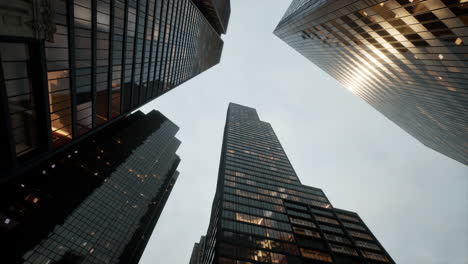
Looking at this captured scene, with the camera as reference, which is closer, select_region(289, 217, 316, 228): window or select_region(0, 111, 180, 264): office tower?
select_region(0, 111, 180, 264): office tower

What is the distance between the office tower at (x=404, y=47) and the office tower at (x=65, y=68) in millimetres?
27943

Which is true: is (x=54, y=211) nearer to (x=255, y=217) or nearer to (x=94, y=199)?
(x=94, y=199)

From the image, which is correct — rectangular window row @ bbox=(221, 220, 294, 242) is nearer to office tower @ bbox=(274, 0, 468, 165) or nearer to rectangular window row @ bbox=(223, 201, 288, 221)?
rectangular window row @ bbox=(223, 201, 288, 221)

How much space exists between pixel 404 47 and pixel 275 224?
48.8 meters

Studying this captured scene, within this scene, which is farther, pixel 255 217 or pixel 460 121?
pixel 255 217

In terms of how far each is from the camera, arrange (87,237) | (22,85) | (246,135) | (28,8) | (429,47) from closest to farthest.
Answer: (28,8) < (22,85) < (429,47) < (87,237) < (246,135)

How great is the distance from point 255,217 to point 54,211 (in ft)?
187

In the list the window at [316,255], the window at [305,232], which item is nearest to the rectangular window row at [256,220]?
the window at [305,232]

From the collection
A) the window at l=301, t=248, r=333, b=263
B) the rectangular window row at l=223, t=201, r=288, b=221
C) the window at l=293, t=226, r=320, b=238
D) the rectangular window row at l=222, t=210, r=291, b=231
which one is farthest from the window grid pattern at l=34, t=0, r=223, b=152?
the window at l=293, t=226, r=320, b=238

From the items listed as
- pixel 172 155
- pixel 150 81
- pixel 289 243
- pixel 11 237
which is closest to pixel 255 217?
pixel 289 243

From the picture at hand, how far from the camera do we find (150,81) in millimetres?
41281

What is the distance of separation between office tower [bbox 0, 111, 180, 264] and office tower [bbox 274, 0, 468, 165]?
75.5 meters

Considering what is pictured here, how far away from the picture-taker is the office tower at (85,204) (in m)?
51.7

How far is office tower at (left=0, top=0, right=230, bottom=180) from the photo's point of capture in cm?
1305
